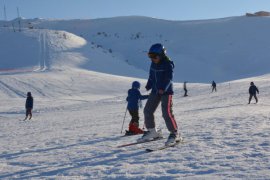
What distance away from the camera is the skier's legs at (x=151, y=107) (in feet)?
28.2

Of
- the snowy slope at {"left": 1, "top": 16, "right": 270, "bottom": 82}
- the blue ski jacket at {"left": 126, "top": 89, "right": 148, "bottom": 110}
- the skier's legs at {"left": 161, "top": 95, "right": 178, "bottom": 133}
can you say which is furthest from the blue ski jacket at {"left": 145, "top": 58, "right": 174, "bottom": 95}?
the snowy slope at {"left": 1, "top": 16, "right": 270, "bottom": 82}

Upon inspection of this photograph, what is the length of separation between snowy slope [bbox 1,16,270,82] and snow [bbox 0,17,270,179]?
0.26 meters

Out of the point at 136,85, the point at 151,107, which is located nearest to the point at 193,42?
the point at 136,85

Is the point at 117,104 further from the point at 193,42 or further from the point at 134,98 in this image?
the point at 193,42

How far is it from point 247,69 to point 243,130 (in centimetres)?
7608

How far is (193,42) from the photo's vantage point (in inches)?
4035

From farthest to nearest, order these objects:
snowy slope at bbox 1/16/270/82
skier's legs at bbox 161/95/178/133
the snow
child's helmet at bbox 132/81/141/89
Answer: snowy slope at bbox 1/16/270/82 → child's helmet at bbox 132/81/141/89 → skier's legs at bbox 161/95/178/133 → the snow

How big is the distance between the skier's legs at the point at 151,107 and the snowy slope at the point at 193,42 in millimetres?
68463

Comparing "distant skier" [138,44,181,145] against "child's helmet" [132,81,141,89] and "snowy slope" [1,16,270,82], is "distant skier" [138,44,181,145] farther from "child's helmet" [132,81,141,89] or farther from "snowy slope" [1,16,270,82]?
"snowy slope" [1,16,270,82]

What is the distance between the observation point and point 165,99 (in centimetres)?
837

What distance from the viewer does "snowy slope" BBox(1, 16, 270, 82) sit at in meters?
85.2

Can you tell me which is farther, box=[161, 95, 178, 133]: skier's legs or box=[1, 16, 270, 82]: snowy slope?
box=[1, 16, 270, 82]: snowy slope

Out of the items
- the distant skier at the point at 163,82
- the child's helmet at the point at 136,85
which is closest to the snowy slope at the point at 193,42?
the child's helmet at the point at 136,85

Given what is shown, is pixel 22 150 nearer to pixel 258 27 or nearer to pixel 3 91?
pixel 3 91
